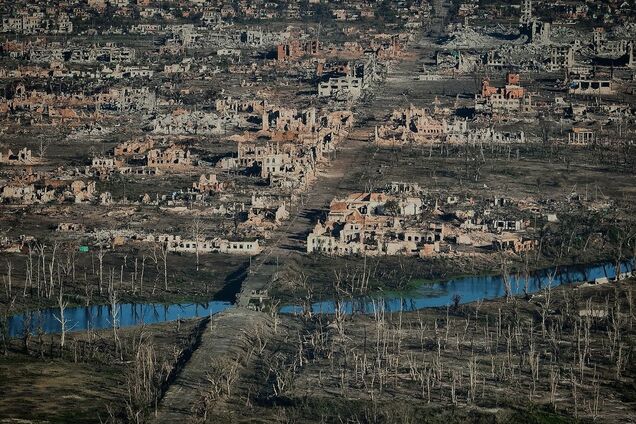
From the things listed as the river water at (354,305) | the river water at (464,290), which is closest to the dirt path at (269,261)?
the river water at (354,305)

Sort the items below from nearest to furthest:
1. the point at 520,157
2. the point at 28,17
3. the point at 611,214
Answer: the point at 611,214, the point at 520,157, the point at 28,17

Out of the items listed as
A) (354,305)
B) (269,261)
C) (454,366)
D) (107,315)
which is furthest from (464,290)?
(107,315)

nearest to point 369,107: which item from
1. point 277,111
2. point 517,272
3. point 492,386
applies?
point 277,111

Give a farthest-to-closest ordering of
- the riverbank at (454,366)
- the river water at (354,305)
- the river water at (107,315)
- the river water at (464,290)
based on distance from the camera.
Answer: the river water at (464,290) < the river water at (354,305) < the river water at (107,315) < the riverbank at (454,366)

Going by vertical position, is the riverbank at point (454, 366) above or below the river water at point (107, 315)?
above

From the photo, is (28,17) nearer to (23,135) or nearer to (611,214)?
(23,135)

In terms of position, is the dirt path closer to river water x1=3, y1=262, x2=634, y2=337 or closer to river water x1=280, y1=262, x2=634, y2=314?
river water x1=3, y1=262, x2=634, y2=337

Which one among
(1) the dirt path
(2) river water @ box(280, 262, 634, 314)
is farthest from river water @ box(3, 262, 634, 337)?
(1) the dirt path

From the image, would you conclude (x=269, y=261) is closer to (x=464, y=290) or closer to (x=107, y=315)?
(x=464, y=290)

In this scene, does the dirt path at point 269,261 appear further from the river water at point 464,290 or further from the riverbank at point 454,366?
the river water at point 464,290

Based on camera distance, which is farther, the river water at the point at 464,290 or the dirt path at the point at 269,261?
the river water at the point at 464,290

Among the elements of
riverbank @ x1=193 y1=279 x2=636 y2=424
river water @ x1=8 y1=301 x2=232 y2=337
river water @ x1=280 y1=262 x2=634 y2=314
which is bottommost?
river water @ x1=280 y1=262 x2=634 y2=314
